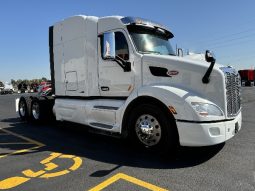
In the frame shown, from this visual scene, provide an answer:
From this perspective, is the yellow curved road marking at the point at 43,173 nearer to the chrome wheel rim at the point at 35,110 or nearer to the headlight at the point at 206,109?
the headlight at the point at 206,109

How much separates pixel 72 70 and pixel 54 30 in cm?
154

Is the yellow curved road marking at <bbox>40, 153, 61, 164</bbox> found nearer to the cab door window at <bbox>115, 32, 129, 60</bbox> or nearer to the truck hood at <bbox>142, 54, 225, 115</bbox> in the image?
the truck hood at <bbox>142, 54, 225, 115</bbox>

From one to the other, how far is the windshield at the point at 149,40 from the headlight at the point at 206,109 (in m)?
1.74

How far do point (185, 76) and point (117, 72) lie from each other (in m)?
1.68

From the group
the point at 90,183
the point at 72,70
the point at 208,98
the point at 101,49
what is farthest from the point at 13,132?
the point at 208,98

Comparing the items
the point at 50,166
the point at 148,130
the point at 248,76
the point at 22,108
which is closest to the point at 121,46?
the point at 148,130

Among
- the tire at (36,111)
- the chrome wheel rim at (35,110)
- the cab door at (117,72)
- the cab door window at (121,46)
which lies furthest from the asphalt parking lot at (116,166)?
the chrome wheel rim at (35,110)

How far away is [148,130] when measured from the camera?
523 centimetres

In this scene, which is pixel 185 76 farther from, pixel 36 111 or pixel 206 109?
pixel 36 111

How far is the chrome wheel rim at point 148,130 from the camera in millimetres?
5164

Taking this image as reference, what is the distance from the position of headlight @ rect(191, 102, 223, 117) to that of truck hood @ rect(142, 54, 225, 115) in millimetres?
121

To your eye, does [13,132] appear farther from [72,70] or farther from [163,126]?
[163,126]

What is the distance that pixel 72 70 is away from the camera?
730 cm

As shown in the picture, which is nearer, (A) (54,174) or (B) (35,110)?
(A) (54,174)
